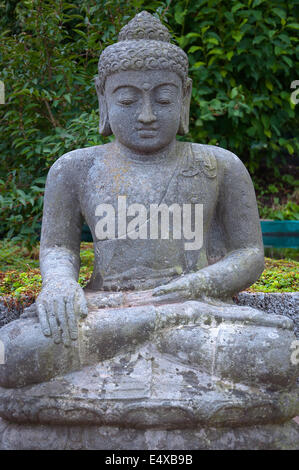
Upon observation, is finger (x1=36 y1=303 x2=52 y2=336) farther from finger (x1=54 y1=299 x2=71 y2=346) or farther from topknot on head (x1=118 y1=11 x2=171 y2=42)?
topknot on head (x1=118 y1=11 x2=171 y2=42)

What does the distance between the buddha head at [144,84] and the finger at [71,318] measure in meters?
0.99

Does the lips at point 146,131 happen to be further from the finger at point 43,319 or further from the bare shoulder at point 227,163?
the finger at point 43,319

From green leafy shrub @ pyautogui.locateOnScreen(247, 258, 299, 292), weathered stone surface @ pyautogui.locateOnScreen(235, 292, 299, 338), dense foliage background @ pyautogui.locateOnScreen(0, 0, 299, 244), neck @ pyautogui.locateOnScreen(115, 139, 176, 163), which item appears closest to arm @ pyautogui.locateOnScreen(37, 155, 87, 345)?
neck @ pyautogui.locateOnScreen(115, 139, 176, 163)

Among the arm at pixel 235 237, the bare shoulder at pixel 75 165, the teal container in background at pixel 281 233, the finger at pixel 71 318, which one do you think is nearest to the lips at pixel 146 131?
the bare shoulder at pixel 75 165

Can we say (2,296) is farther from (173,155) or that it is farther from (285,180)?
(285,180)

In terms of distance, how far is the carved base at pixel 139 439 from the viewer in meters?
2.20

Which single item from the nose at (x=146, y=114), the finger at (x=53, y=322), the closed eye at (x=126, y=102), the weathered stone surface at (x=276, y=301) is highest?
the closed eye at (x=126, y=102)

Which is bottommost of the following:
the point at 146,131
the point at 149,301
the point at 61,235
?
the point at 149,301

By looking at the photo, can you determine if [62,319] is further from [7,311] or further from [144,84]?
[7,311]

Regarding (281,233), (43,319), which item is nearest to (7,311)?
(43,319)

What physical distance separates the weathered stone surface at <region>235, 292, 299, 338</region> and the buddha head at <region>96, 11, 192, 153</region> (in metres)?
1.63

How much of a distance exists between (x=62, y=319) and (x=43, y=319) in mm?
88

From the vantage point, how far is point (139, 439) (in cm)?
220

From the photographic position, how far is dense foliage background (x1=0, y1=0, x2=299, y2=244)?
5.19 meters
